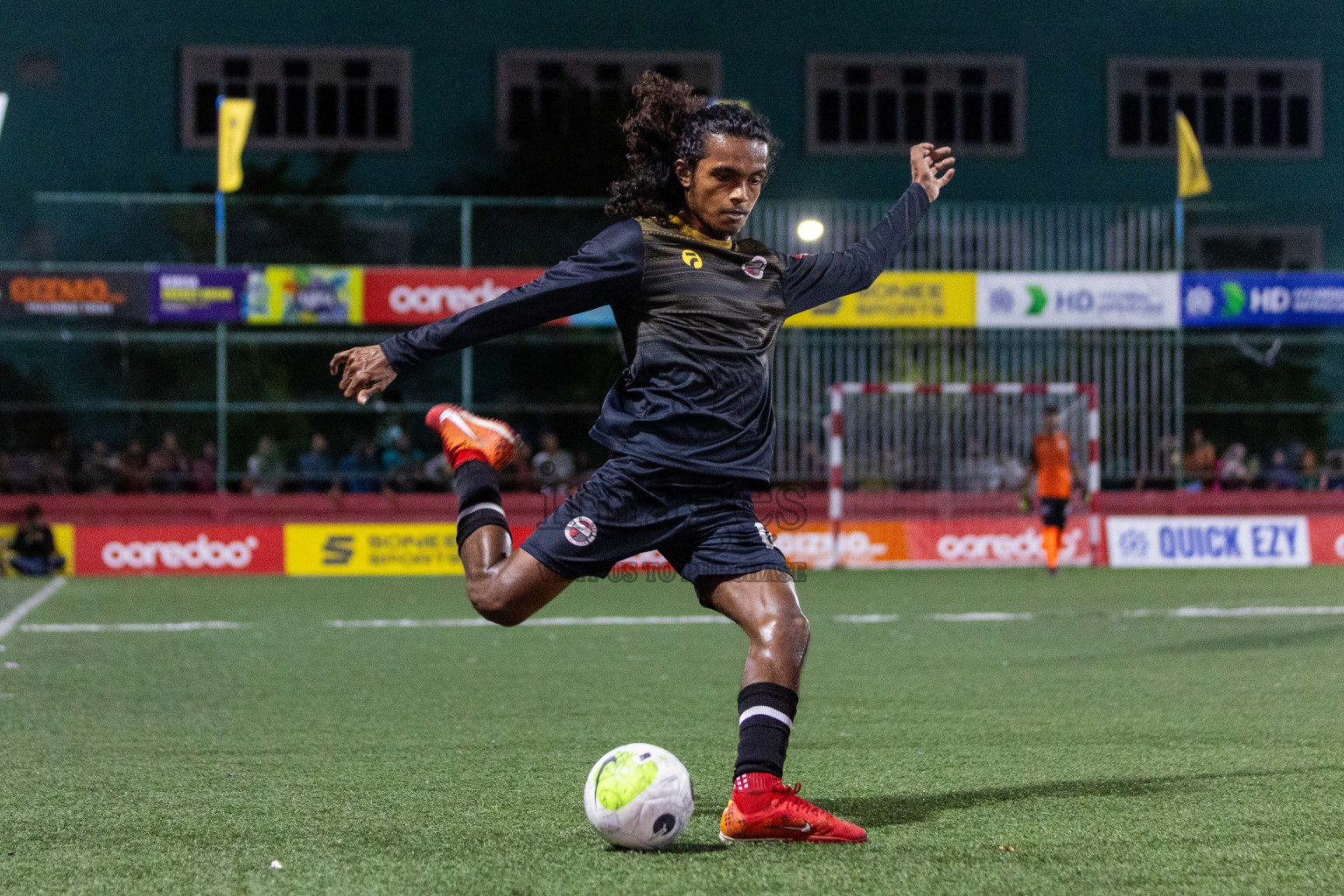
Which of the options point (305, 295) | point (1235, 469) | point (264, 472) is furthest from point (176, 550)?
point (1235, 469)

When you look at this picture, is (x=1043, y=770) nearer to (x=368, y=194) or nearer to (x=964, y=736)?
(x=964, y=736)

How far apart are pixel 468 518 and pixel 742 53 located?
2373cm

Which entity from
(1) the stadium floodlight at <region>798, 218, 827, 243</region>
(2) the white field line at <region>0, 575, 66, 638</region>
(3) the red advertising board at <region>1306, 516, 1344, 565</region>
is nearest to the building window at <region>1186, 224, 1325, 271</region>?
(3) the red advertising board at <region>1306, 516, 1344, 565</region>

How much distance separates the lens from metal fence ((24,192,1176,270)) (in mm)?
17781

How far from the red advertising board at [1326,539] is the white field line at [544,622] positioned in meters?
9.74

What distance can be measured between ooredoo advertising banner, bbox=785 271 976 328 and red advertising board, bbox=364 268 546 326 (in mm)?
3697

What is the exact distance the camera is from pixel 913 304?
59.3 ft

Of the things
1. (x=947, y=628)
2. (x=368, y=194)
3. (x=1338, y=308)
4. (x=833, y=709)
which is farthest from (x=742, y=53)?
(x=833, y=709)

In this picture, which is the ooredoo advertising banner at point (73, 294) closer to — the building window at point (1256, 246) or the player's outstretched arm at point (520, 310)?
the building window at point (1256, 246)

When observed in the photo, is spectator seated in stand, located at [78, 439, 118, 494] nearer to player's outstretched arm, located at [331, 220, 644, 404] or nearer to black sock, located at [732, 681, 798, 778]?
player's outstretched arm, located at [331, 220, 644, 404]

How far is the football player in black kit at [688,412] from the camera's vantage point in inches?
162

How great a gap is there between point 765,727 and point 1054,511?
1283 cm

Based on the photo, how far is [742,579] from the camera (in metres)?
4.27

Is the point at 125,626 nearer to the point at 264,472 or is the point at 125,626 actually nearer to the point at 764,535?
the point at 264,472
